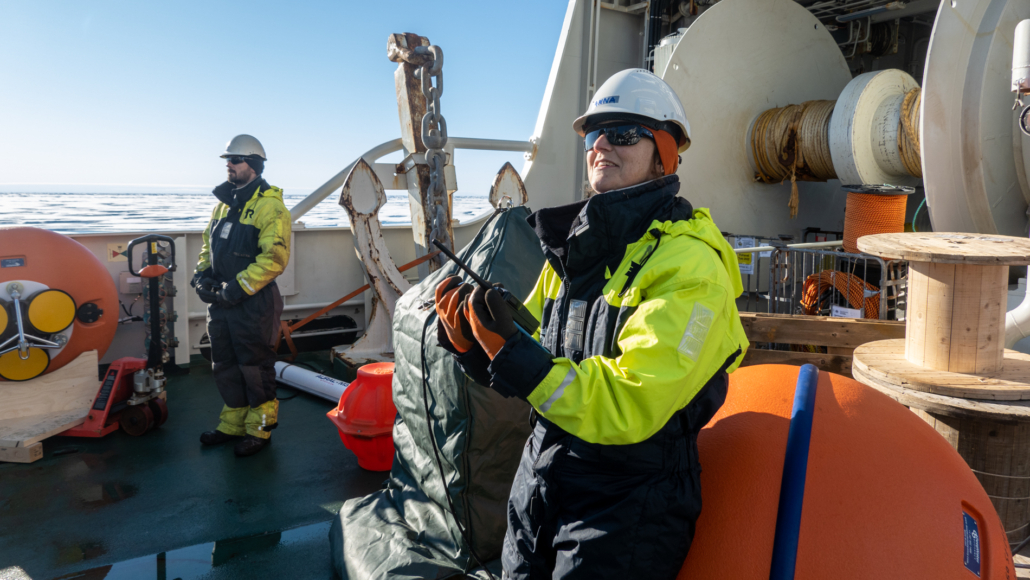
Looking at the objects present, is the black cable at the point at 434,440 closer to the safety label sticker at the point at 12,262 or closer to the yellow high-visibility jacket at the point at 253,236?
the yellow high-visibility jacket at the point at 253,236

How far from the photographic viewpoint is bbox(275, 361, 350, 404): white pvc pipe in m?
5.41

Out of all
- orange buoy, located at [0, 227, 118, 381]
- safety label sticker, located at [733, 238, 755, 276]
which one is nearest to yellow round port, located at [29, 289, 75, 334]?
orange buoy, located at [0, 227, 118, 381]

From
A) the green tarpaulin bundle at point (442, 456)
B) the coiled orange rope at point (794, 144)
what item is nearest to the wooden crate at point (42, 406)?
the green tarpaulin bundle at point (442, 456)

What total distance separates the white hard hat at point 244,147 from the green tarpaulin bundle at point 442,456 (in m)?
2.32

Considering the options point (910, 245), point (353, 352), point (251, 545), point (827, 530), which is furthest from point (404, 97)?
point (827, 530)

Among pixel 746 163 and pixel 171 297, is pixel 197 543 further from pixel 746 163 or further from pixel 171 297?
pixel 746 163

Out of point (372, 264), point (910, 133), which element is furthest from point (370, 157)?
point (910, 133)

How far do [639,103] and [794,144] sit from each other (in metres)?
5.65

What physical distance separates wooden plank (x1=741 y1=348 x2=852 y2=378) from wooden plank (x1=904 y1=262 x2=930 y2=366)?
0.74 m

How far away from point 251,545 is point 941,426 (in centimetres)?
323

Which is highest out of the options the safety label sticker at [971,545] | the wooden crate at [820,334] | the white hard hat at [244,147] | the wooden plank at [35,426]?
the white hard hat at [244,147]

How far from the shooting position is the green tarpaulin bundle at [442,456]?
8.39 ft

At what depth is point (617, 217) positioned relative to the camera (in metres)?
1.58

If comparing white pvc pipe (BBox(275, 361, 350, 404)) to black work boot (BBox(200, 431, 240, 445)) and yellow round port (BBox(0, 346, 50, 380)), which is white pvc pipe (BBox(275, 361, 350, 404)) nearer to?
black work boot (BBox(200, 431, 240, 445))
